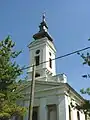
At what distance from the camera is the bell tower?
3553 centimetres

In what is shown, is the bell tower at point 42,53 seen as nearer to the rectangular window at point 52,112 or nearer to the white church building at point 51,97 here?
the white church building at point 51,97

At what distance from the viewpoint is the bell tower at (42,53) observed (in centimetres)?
3553

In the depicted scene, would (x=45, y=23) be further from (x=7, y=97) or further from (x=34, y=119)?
(x=7, y=97)

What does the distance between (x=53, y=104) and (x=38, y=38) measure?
13013 millimetres

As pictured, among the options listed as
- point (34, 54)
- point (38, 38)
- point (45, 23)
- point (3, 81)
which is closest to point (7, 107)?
point (3, 81)

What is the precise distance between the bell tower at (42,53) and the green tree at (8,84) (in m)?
13.3

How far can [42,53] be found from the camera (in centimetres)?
3703

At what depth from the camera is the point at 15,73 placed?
21.2 meters

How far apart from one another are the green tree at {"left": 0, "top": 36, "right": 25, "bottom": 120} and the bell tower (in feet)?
43.5

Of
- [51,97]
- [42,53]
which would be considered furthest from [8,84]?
[42,53]

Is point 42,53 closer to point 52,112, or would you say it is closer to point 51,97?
point 51,97

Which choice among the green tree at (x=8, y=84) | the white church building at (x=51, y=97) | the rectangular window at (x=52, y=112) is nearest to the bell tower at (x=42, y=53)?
the white church building at (x=51, y=97)

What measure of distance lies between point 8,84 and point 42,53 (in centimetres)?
1651

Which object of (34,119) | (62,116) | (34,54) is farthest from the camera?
(34,54)
